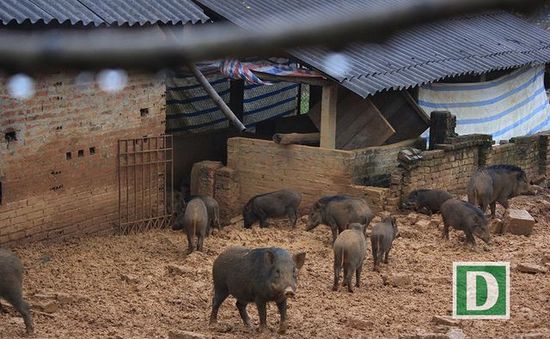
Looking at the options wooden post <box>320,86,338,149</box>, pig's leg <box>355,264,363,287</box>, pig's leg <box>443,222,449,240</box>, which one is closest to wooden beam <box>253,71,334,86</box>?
wooden post <box>320,86,338,149</box>

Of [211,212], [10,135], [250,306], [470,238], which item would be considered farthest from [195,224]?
[470,238]

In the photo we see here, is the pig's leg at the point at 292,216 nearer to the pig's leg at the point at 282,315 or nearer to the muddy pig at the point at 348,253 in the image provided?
the muddy pig at the point at 348,253

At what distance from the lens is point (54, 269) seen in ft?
37.0

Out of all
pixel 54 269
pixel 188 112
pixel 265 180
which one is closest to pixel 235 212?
pixel 265 180

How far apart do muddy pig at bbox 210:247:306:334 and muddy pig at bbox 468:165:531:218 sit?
21.4 feet

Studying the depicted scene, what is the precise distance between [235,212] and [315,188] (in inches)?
61.0

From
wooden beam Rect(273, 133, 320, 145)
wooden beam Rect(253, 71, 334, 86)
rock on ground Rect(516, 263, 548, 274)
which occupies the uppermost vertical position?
wooden beam Rect(253, 71, 334, 86)

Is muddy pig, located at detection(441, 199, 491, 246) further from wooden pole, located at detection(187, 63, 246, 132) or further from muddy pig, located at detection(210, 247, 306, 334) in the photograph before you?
muddy pig, located at detection(210, 247, 306, 334)

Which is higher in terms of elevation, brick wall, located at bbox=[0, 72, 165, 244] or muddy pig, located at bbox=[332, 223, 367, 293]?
brick wall, located at bbox=[0, 72, 165, 244]

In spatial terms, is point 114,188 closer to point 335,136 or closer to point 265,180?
point 265,180

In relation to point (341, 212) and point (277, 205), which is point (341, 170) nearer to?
point (277, 205)

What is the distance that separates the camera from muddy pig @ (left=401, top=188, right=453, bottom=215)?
46.8ft

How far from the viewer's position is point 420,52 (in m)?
16.9

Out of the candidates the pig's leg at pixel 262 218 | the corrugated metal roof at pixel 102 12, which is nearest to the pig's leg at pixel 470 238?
the pig's leg at pixel 262 218
